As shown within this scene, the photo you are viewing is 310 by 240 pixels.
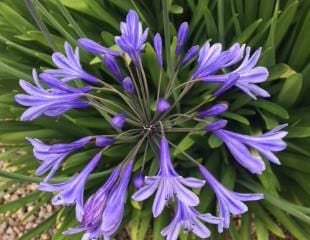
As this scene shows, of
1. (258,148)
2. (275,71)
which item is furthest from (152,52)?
(258,148)

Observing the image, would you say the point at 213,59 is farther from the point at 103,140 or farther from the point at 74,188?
the point at 74,188

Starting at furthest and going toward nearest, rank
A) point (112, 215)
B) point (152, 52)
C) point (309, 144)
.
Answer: point (309, 144), point (152, 52), point (112, 215)

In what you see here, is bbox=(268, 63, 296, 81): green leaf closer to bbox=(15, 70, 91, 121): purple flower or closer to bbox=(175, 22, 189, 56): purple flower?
bbox=(175, 22, 189, 56): purple flower

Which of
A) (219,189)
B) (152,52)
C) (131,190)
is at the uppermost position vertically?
(152,52)

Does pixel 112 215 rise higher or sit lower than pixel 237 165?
higher

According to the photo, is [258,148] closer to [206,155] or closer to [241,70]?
[241,70]

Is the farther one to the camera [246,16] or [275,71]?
[246,16]

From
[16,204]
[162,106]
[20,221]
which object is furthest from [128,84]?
[20,221]

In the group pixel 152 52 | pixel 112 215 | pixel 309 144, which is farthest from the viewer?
pixel 309 144

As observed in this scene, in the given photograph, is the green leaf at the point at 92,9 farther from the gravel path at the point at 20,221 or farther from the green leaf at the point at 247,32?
the gravel path at the point at 20,221
